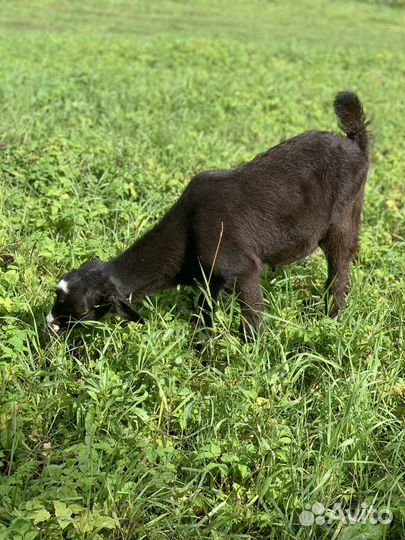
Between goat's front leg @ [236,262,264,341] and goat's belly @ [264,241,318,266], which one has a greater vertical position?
goat's belly @ [264,241,318,266]

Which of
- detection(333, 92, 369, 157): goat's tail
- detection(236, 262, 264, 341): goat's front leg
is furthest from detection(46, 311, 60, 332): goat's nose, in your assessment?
detection(333, 92, 369, 157): goat's tail

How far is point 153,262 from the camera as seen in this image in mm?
4668

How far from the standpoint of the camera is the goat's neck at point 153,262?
4.63 m

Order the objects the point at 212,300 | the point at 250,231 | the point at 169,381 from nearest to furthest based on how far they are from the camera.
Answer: the point at 169,381
the point at 212,300
the point at 250,231

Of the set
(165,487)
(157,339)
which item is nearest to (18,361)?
(157,339)

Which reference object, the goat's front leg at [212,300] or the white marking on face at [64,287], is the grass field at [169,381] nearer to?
the goat's front leg at [212,300]

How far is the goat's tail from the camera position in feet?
17.1

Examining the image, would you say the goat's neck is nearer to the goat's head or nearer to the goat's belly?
the goat's head

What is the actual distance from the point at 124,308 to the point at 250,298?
84 cm

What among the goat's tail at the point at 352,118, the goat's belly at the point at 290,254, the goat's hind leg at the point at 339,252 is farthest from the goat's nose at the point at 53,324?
the goat's tail at the point at 352,118

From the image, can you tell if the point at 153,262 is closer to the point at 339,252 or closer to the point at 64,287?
the point at 64,287

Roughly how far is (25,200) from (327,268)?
8.10 ft

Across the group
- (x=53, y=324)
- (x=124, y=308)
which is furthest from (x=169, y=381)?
(x=53, y=324)

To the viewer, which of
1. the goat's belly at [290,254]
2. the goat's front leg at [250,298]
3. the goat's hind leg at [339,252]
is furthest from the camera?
the goat's hind leg at [339,252]
